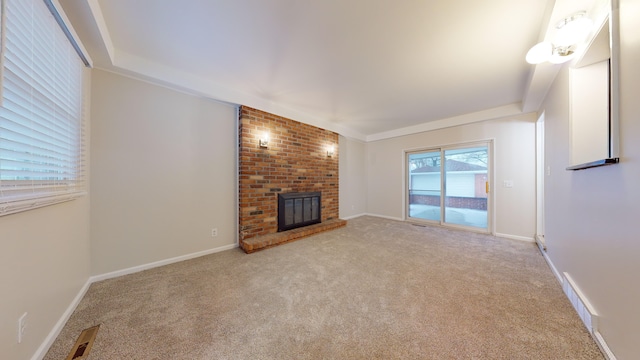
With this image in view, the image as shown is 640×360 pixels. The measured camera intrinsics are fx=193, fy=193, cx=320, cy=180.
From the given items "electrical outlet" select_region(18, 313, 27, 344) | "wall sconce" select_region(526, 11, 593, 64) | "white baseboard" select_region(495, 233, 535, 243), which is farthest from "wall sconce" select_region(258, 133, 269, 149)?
"white baseboard" select_region(495, 233, 535, 243)

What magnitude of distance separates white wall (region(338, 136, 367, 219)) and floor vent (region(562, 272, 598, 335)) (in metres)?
3.58

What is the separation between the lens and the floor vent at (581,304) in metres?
1.30

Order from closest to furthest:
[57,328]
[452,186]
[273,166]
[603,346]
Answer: [603,346] → [57,328] → [273,166] → [452,186]

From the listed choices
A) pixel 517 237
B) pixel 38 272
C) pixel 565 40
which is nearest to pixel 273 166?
pixel 38 272

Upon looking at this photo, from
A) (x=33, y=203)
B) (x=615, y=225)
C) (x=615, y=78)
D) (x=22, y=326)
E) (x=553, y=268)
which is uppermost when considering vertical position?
(x=615, y=78)

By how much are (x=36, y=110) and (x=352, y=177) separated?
4862 millimetres

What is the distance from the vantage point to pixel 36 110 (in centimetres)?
127

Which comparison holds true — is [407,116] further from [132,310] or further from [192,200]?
[132,310]

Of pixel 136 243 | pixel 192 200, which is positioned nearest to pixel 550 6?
pixel 192 200

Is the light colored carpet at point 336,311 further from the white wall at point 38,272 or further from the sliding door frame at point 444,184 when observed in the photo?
the sliding door frame at point 444,184

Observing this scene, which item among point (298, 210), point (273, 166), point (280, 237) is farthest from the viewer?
point (298, 210)

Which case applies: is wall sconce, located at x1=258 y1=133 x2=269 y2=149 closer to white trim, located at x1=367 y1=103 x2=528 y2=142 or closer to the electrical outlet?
the electrical outlet

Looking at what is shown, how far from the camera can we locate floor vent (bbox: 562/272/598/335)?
1.30 meters

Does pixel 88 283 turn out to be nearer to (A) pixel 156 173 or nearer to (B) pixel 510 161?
(A) pixel 156 173
